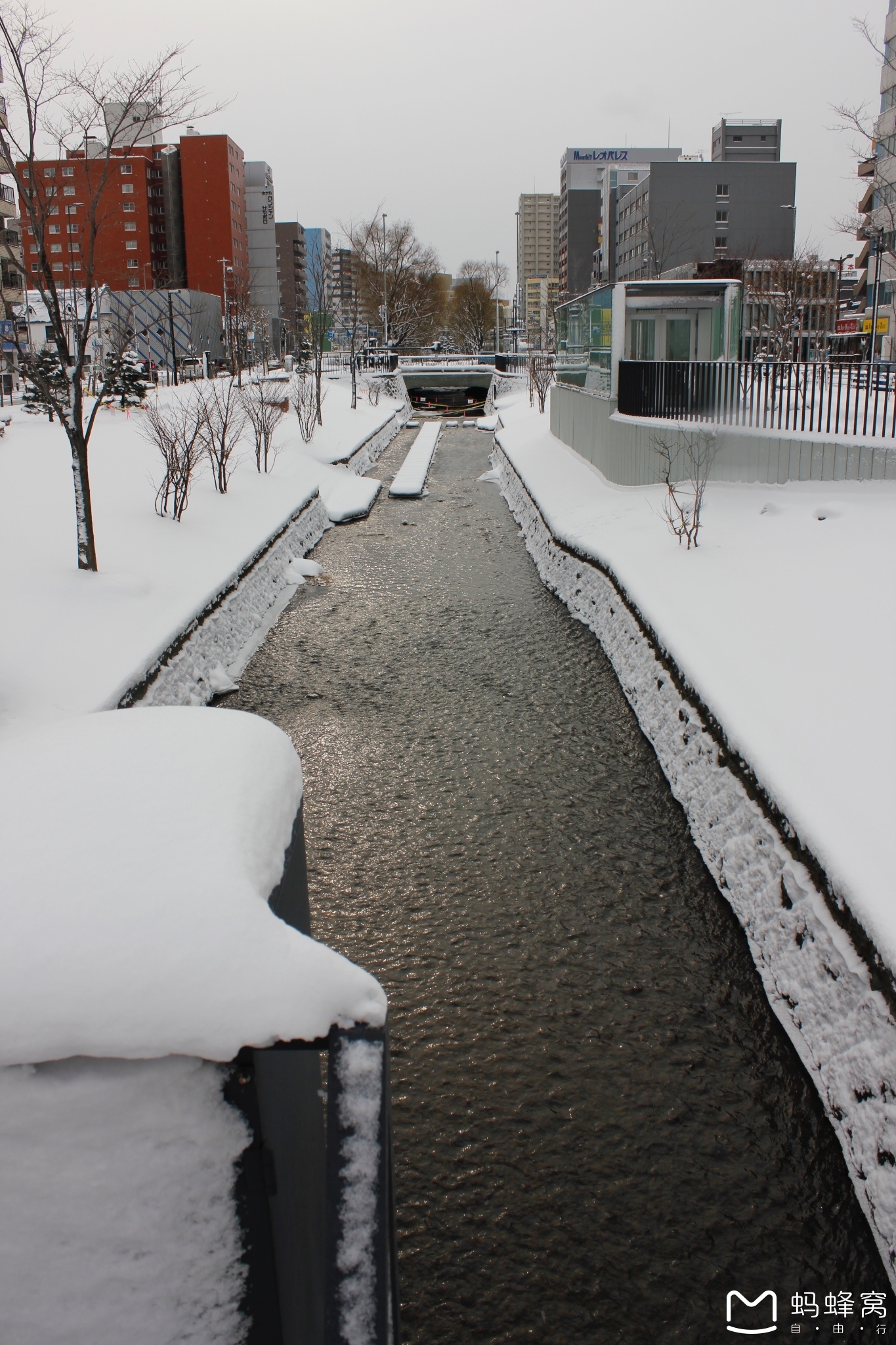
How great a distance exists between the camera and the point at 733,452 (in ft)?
49.9

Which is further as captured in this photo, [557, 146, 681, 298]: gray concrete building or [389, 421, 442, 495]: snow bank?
[557, 146, 681, 298]: gray concrete building

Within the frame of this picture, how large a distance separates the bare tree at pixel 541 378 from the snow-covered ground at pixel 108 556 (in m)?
15.9

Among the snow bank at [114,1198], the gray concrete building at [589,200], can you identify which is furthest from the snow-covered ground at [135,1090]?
the gray concrete building at [589,200]

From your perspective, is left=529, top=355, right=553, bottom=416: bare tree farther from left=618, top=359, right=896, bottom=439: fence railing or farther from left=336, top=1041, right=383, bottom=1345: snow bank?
left=336, top=1041, right=383, bottom=1345: snow bank

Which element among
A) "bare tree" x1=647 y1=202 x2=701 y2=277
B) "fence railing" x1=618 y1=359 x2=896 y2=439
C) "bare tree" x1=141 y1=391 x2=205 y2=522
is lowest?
"bare tree" x1=141 y1=391 x2=205 y2=522

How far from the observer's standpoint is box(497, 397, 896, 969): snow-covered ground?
219 inches

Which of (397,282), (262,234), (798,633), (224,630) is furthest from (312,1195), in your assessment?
(262,234)

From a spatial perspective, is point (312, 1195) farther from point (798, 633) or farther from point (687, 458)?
point (687, 458)

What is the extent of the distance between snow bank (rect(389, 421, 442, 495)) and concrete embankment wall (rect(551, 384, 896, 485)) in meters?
4.67

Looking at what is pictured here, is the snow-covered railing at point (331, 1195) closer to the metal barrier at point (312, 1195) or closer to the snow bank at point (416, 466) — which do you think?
the metal barrier at point (312, 1195)

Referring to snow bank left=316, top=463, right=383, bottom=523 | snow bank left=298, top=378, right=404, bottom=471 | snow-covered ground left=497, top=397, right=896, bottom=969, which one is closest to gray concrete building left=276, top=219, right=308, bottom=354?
snow bank left=298, top=378, right=404, bottom=471

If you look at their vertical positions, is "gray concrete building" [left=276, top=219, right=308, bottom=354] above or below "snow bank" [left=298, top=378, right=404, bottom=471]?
above

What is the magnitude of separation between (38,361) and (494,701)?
2073cm

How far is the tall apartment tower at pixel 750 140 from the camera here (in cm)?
10838
